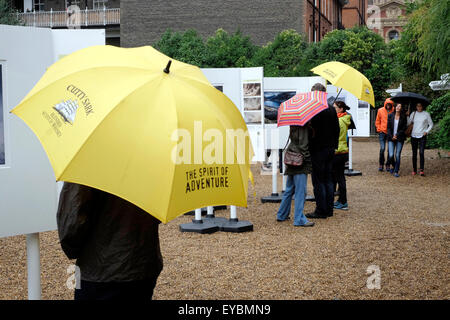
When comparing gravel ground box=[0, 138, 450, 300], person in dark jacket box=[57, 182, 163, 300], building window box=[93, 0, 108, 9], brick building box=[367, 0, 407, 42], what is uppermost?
brick building box=[367, 0, 407, 42]

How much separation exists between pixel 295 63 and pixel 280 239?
90.9 feet

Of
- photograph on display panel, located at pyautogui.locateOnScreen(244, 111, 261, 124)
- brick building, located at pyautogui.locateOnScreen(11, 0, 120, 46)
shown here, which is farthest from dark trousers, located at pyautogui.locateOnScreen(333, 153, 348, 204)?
brick building, located at pyautogui.locateOnScreen(11, 0, 120, 46)

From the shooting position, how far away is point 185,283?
6082 millimetres

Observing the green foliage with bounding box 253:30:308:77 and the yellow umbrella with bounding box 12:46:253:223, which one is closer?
the yellow umbrella with bounding box 12:46:253:223

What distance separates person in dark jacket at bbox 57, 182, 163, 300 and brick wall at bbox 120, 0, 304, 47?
38.3 m

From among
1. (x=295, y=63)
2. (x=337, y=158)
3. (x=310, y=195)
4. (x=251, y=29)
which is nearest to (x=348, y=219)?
(x=337, y=158)

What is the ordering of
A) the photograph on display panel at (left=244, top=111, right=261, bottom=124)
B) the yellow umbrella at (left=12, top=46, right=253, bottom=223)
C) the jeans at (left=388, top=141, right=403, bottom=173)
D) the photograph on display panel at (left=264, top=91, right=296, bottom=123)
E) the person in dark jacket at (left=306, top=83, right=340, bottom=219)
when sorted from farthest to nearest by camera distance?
1. the jeans at (left=388, top=141, right=403, bottom=173)
2. the photograph on display panel at (left=264, top=91, right=296, bottom=123)
3. the photograph on display panel at (left=244, top=111, right=261, bottom=124)
4. the person in dark jacket at (left=306, top=83, right=340, bottom=219)
5. the yellow umbrella at (left=12, top=46, right=253, bottom=223)

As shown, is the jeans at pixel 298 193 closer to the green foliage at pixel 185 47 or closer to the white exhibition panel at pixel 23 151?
the white exhibition panel at pixel 23 151

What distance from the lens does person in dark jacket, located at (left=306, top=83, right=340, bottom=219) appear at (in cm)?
923

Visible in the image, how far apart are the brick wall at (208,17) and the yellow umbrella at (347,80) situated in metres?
30.4

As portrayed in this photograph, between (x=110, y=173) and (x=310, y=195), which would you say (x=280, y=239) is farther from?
(x=110, y=173)

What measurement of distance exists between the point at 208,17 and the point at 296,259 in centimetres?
3696

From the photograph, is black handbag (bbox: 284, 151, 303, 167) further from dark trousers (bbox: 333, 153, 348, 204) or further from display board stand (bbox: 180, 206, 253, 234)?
dark trousers (bbox: 333, 153, 348, 204)

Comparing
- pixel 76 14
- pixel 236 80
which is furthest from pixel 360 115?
pixel 76 14
